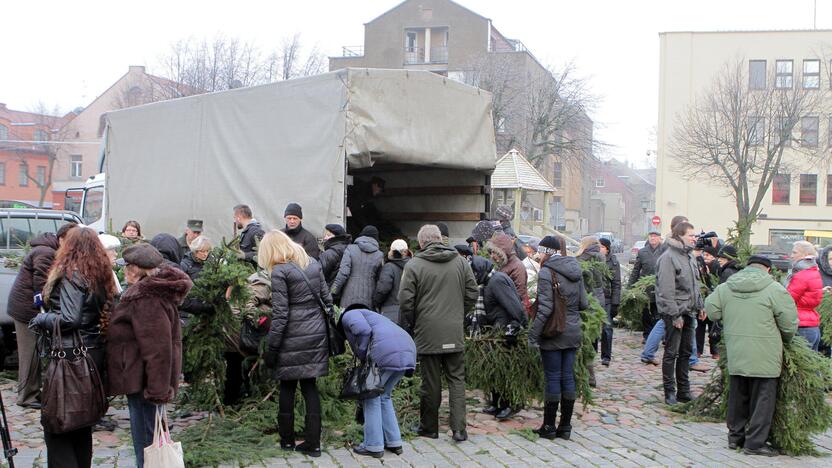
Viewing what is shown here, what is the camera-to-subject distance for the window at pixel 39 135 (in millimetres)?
63625

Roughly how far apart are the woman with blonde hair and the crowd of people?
0.04ft

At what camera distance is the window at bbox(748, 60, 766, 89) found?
41016 millimetres

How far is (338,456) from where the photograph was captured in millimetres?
6262

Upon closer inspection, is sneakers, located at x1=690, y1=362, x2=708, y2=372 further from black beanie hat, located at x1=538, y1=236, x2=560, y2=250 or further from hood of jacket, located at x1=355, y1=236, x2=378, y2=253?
hood of jacket, located at x1=355, y1=236, x2=378, y2=253

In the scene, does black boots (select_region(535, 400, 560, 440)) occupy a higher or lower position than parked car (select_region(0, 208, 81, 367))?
lower

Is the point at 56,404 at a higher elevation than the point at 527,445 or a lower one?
higher

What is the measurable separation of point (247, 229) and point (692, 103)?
41412mm

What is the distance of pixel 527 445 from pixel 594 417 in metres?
1.49

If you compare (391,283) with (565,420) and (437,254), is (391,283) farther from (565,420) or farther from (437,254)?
(565,420)

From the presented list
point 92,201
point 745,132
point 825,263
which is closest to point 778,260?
point 825,263

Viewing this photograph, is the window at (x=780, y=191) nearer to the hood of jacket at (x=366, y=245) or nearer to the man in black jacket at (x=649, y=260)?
the man in black jacket at (x=649, y=260)

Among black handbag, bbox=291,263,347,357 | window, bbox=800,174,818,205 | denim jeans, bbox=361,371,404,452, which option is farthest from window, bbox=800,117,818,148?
black handbag, bbox=291,263,347,357

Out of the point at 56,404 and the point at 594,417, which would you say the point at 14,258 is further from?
the point at 594,417

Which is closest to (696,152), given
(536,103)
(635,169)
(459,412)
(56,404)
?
(536,103)
